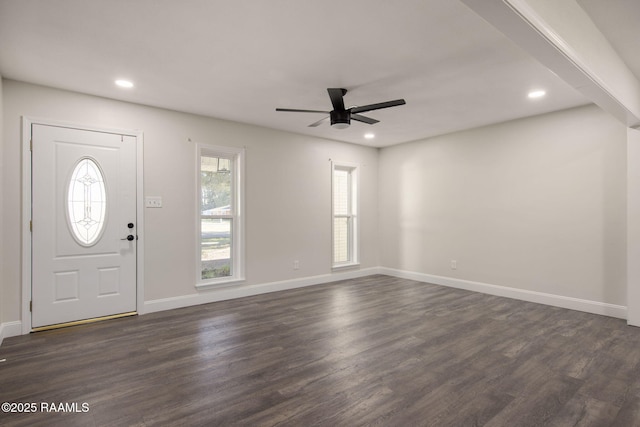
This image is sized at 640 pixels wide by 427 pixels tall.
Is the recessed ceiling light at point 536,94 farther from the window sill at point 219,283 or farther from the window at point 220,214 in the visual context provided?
the window sill at point 219,283

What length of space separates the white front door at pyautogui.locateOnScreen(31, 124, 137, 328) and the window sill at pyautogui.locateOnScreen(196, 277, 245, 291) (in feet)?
2.73

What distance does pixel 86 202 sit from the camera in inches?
155

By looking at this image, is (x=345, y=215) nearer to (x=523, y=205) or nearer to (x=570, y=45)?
(x=523, y=205)

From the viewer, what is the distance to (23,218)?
358cm

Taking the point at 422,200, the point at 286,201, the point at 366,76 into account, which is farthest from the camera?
the point at 422,200

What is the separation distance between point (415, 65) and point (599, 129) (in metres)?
2.79

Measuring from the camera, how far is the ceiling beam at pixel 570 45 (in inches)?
63.7

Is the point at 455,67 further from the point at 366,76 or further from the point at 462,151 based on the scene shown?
the point at 462,151

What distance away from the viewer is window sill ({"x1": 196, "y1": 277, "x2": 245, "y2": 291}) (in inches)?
185

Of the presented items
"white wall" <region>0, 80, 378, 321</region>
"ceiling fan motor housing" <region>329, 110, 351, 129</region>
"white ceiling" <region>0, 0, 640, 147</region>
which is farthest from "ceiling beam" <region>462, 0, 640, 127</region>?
"white wall" <region>0, 80, 378, 321</region>

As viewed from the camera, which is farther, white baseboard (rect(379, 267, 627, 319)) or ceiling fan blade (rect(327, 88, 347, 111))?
white baseboard (rect(379, 267, 627, 319))

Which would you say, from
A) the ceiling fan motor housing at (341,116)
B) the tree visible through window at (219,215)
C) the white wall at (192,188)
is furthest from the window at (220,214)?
the ceiling fan motor housing at (341,116)

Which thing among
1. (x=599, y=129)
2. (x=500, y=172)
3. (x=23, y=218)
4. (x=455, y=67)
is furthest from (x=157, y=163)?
(x=599, y=129)

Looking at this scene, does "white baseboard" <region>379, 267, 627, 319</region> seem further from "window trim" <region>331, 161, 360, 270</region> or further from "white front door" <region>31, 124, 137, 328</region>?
"white front door" <region>31, 124, 137, 328</region>
